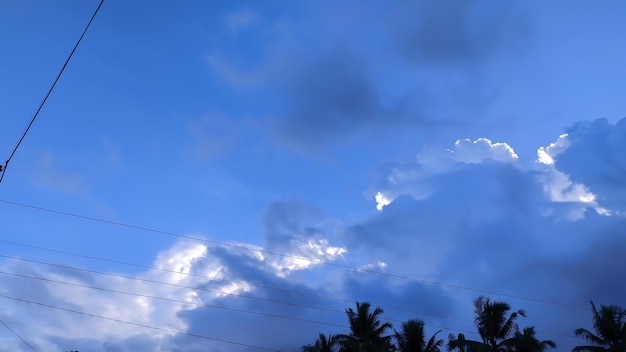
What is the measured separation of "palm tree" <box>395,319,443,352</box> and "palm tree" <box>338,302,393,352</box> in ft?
3.88

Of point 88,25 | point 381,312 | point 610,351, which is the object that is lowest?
point 610,351

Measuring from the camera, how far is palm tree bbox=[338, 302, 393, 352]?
4738 centimetres

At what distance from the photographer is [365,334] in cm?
4819

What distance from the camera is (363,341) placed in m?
47.9

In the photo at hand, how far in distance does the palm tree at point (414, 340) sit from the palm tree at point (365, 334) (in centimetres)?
118

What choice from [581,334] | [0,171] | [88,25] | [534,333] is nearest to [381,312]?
[534,333]

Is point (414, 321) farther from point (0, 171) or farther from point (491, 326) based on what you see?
point (0, 171)

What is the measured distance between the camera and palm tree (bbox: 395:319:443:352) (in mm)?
46562

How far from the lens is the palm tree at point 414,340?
153 ft

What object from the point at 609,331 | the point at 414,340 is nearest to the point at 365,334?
the point at 414,340

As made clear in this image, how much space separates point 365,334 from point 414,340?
459 cm

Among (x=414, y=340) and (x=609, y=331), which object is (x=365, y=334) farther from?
(x=609, y=331)

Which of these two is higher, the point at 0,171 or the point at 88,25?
the point at 88,25

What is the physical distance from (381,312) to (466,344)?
850 centimetres
